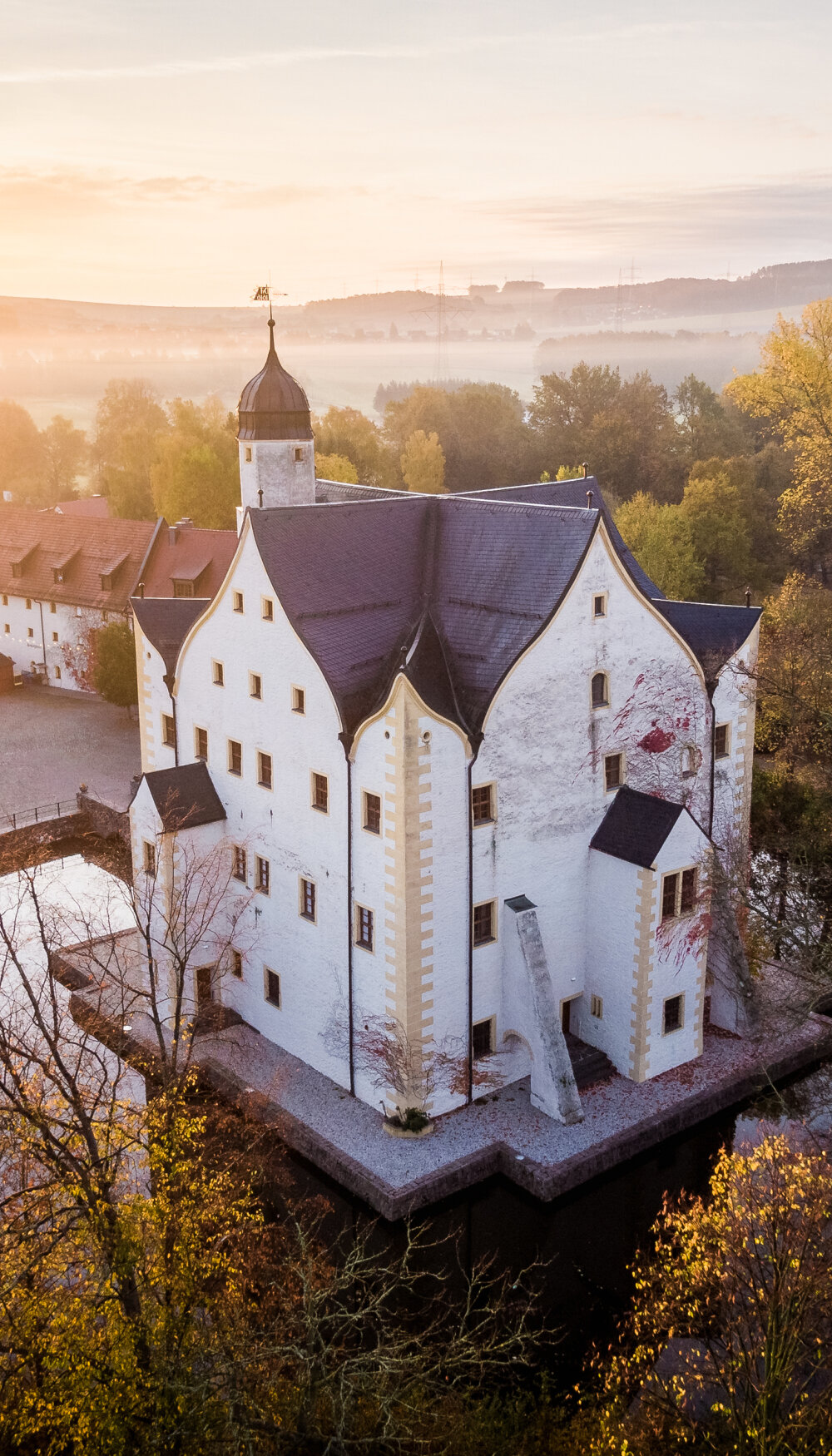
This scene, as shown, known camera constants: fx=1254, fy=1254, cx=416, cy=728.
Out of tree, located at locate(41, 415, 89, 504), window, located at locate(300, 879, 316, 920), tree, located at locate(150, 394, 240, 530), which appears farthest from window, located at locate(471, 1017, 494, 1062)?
tree, located at locate(41, 415, 89, 504)

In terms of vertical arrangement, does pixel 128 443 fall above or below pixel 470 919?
above

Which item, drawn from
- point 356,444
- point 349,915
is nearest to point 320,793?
point 349,915

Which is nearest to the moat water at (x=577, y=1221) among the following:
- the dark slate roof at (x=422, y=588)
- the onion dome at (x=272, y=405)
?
the dark slate roof at (x=422, y=588)

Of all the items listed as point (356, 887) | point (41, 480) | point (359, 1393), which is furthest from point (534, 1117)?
point (41, 480)

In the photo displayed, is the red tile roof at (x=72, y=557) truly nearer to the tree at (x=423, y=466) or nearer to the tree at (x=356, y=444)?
the tree at (x=356, y=444)

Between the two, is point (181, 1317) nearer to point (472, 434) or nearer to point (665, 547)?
point (665, 547)

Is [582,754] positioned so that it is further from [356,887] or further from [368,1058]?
[368,1058]

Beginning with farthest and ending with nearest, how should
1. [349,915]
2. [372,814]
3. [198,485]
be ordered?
[198,485]
[349,915]
[372,814]
